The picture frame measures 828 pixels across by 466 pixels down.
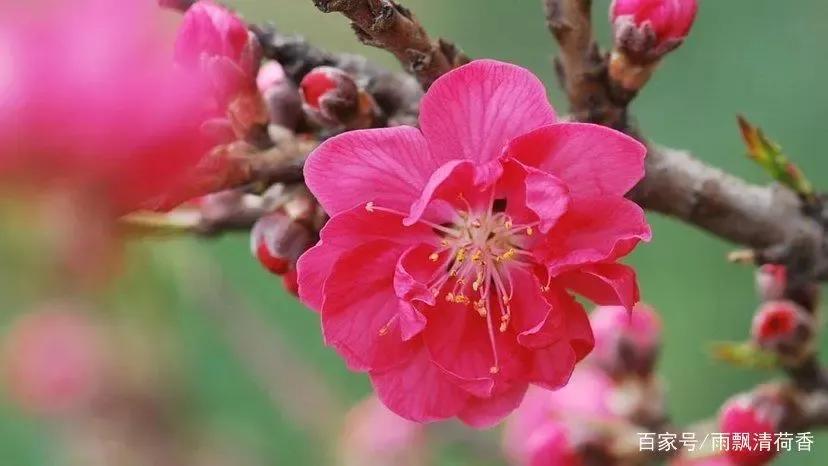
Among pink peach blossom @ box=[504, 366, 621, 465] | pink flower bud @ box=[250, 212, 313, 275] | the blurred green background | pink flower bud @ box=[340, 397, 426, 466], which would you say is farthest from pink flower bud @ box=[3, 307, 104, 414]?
pink flower bud @ box=[250, 212, 313, 275]

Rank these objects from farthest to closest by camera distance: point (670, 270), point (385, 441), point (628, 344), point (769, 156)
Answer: point (670, 270) < point (385, 441) < point (628, 344) < point (769, 156)

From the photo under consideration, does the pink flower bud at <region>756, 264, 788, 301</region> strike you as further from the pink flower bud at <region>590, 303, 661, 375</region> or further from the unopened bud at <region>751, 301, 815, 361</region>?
the pink flower bud at <region>590, 303, 661, 375</region>

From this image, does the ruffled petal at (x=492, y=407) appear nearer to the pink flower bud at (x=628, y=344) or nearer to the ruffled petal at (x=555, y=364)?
the ruffled petal at (x=555, y=364)

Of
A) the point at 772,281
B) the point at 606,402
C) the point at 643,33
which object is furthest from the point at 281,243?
the point at 606,402

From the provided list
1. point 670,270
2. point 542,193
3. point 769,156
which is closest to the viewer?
point 542,193

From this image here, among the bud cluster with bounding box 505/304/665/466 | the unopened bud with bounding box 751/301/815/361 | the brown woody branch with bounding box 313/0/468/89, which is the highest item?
the brown woody branch with bounding box 313/0/468/89

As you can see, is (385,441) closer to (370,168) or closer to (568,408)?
(568,408)
